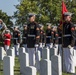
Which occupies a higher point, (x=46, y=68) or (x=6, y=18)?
(x=6, y=18)

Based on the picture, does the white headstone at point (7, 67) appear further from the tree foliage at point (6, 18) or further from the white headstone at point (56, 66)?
the tree foliage at point (6, 18)

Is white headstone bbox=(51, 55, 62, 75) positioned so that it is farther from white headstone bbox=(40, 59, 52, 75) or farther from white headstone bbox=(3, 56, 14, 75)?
white headstone bbox=(3, 56, 14, 75)

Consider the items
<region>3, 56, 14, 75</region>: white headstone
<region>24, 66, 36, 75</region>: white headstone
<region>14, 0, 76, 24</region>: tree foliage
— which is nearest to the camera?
<region>24, 66, 36, 75</region>: white headstone

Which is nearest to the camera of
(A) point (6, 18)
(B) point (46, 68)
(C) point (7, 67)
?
(B) point (46, 68)

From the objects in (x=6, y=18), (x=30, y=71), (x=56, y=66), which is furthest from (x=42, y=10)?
A: (x=30, y=71)

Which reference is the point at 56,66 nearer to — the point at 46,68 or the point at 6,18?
the point at 46,68

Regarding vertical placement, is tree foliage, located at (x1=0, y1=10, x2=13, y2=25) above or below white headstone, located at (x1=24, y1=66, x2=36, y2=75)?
above

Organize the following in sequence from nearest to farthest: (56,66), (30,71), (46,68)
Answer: (30,71) < (46,68) < (56,66)

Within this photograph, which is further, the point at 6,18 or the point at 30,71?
the point at 6,18

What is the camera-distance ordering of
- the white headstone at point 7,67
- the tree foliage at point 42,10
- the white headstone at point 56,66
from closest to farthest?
the white headstone at point 7,67 → the white headstone at point 56,66 → the tree foliage at point 42,10

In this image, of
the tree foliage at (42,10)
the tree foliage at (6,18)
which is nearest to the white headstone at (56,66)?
the tree foliage at (42,10)

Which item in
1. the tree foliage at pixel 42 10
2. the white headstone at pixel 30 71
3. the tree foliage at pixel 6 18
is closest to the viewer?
the white headstone at pixel 30 71

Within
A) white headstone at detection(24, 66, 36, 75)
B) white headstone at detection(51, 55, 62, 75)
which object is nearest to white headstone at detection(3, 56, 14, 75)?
white headstone at detection(51, 55, 62, 75)

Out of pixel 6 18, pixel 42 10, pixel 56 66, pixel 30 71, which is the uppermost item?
pixel 42 10
